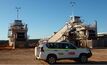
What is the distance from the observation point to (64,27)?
78625 mm

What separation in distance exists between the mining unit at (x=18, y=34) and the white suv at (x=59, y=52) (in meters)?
45.0

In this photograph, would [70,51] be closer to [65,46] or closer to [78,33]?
[65,46]

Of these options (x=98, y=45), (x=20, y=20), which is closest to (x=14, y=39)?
(x=20, y=20)

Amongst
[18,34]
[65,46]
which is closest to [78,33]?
[18,34]

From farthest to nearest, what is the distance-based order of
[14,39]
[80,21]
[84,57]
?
[80,21] < [14,39] < [84,57]

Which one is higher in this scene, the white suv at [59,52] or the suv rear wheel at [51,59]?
the white suv at [59,52]

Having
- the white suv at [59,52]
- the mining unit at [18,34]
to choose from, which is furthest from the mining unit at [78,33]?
the white suv at [59,52]

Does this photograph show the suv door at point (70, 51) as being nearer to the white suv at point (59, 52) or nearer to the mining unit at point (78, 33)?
the white suv at point (59, 52)

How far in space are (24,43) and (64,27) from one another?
12490 millimetres

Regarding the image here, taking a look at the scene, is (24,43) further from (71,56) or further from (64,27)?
(71,56)

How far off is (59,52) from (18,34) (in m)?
48.7

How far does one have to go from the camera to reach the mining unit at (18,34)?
71.2 m

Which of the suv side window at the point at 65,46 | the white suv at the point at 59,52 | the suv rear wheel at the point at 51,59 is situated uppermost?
the suv side window at the point at 65,46

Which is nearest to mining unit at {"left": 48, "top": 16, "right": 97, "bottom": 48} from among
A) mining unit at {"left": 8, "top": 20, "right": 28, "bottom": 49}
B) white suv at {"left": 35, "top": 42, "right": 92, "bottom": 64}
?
mining unit at {"left": 8, "top": 20, "right": 28, "bottom": 49}
